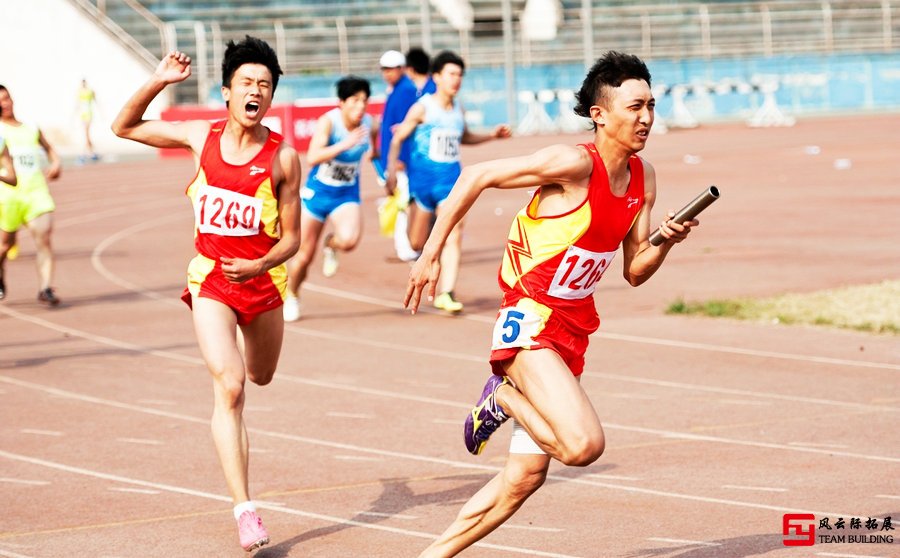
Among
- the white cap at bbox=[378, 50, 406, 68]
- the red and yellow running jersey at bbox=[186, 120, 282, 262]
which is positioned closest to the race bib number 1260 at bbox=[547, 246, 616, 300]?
the red and yellow running jersey at bbox=[186, 120, 282, 262]

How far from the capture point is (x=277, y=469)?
25.2 feet

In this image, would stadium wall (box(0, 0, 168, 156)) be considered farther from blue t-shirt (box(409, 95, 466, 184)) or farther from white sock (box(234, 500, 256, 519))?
white sock (box(234, 500, 256, 519))

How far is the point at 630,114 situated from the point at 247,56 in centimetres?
191

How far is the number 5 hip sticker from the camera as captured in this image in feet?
17.4

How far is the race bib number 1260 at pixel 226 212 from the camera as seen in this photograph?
251 inches

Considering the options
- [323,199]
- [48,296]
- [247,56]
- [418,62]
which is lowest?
[48,296]

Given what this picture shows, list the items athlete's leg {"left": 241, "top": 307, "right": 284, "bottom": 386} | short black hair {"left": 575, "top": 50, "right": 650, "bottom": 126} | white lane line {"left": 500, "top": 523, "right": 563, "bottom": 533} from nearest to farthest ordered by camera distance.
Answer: short black hair {"left": 575, "top": 50, "right": 650, "bottom": 126}, white lane line {"left": 500, "top": 523, "right": 563, "bottom": 533}, athlete's leg {"left": 241, "top": 307, "right": 284, "bottom": 386}

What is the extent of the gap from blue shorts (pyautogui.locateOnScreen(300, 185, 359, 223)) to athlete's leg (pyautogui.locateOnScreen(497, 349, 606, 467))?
7.34 metres

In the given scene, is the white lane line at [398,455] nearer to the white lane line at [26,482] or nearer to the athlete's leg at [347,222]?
the white lane line at [26,482]

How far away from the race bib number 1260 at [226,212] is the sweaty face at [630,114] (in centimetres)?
180

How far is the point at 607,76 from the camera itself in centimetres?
544

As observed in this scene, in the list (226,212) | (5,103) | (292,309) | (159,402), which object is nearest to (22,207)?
(5,103)

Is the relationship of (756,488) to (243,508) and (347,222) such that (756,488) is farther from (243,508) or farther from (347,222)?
(347,222)

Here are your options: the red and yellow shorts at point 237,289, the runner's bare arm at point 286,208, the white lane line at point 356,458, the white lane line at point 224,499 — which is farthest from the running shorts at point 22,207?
the runner's bare arm at point 286,208
